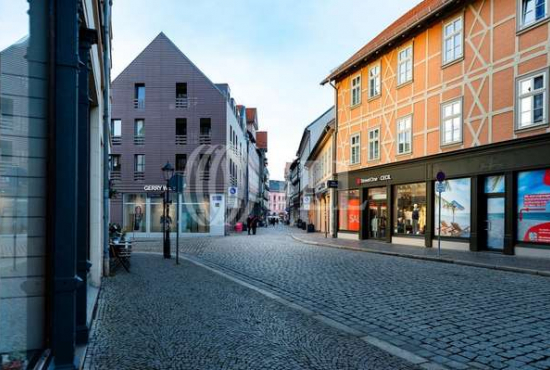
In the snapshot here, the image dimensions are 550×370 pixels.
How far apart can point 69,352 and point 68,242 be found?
96 centimetres

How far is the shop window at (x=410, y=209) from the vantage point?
19828 mm

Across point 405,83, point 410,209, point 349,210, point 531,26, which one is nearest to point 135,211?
point 349,210

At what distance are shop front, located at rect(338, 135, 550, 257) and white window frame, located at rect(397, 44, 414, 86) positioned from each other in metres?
4.22

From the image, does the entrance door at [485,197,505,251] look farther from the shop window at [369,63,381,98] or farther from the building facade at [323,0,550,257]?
the shop window at [369,63,381,98]

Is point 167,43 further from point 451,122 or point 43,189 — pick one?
A: point 43,189

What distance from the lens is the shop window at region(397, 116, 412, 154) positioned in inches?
813

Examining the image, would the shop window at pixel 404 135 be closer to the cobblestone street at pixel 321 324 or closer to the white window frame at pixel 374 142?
the white window frame at pixel 374 142

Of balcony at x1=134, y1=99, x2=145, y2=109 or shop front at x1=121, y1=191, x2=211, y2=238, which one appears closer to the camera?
shop front at x1=121, y1=191, x2=211, y2=238

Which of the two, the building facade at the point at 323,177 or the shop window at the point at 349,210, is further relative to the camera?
the building facade at the point at 323,177

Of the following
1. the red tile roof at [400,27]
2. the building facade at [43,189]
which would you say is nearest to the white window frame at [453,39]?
the red tile roof at [400,27]

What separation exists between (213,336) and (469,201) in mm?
14621

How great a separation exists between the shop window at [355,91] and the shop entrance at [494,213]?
10.8 m

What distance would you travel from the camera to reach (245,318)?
6.39 m

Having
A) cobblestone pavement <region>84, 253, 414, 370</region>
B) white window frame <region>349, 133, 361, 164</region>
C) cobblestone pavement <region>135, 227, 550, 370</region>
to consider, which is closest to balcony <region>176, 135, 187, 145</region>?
white window frame <region>349, 133, 361, 164</region>
